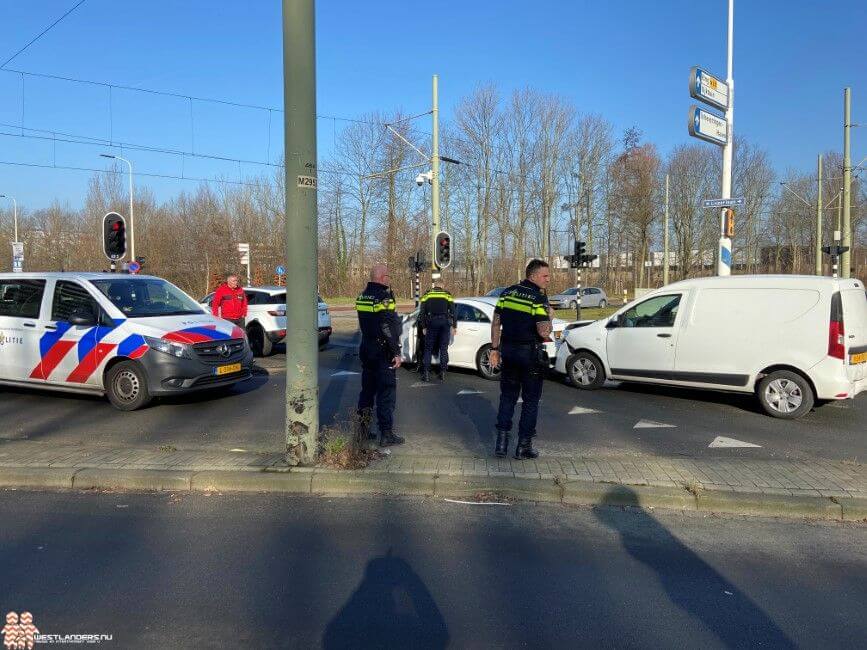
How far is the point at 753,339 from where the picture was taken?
28.4 feet

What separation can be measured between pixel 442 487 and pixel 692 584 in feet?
6.91

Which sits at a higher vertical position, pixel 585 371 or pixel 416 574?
pixel 585 371

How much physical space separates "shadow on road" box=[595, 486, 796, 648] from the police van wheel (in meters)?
6.38

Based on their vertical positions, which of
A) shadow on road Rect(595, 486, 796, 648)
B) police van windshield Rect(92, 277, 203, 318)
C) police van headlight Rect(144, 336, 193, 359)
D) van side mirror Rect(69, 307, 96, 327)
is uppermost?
police van windshield Rect(92, 277, 203, 318)

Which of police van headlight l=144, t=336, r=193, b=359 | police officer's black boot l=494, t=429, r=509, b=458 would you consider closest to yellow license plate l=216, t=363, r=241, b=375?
police van headlight l=144, t=336, r=193, b=359

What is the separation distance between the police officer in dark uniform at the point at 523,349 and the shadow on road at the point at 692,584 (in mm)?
1174

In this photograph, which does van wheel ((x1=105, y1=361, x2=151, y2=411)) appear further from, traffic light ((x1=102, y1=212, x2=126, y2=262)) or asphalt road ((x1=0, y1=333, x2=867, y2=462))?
traffic light ((x1=102, y1=212, x2=126, y2=262))

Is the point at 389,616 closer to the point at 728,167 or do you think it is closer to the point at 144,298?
the point at 144,298

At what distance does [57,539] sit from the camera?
451 centimetres

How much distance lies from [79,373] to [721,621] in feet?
26.2

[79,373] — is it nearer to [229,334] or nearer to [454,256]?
[229,334]

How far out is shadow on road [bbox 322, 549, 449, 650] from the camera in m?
3.22

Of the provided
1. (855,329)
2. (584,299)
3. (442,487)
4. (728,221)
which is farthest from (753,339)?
(584,299)

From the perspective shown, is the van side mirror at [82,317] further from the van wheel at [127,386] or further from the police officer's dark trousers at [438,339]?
the police officer's dark trousers at [438,339]
